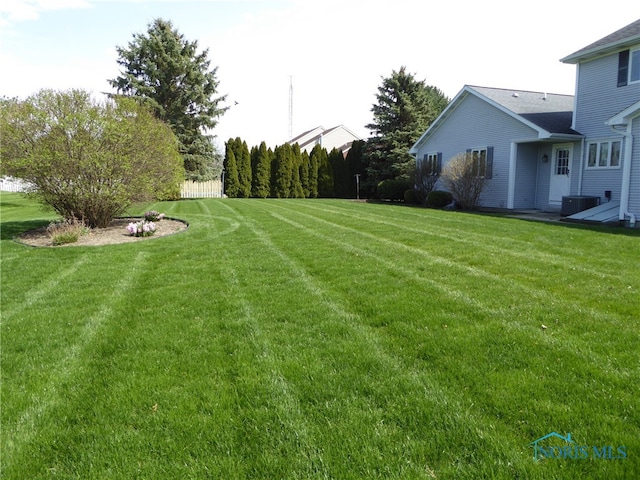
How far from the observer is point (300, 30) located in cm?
903

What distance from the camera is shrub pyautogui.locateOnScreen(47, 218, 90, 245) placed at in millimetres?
8031

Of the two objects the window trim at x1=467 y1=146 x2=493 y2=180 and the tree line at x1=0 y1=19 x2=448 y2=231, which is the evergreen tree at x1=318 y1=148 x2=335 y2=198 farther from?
the window trim at x1=467 y1=146 x2=493 y2=180

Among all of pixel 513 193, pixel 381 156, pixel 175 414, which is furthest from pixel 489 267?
pixel 381 156

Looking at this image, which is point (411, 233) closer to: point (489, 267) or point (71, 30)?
point (489, 267)

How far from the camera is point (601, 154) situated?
1357 cm

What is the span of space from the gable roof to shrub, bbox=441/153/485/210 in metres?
2.30

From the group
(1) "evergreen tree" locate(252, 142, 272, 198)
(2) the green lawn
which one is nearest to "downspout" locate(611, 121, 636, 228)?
(2) the green lawn

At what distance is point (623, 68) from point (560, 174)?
3.69 meters

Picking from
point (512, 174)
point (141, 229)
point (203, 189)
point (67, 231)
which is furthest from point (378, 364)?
point (203, 189)

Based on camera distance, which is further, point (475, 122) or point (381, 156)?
point (381, 156)

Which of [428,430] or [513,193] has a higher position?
[513,193]

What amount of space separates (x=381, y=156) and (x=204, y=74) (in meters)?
11.7

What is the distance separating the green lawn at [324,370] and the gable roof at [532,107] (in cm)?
1071

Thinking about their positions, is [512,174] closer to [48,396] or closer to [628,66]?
[628,66]
